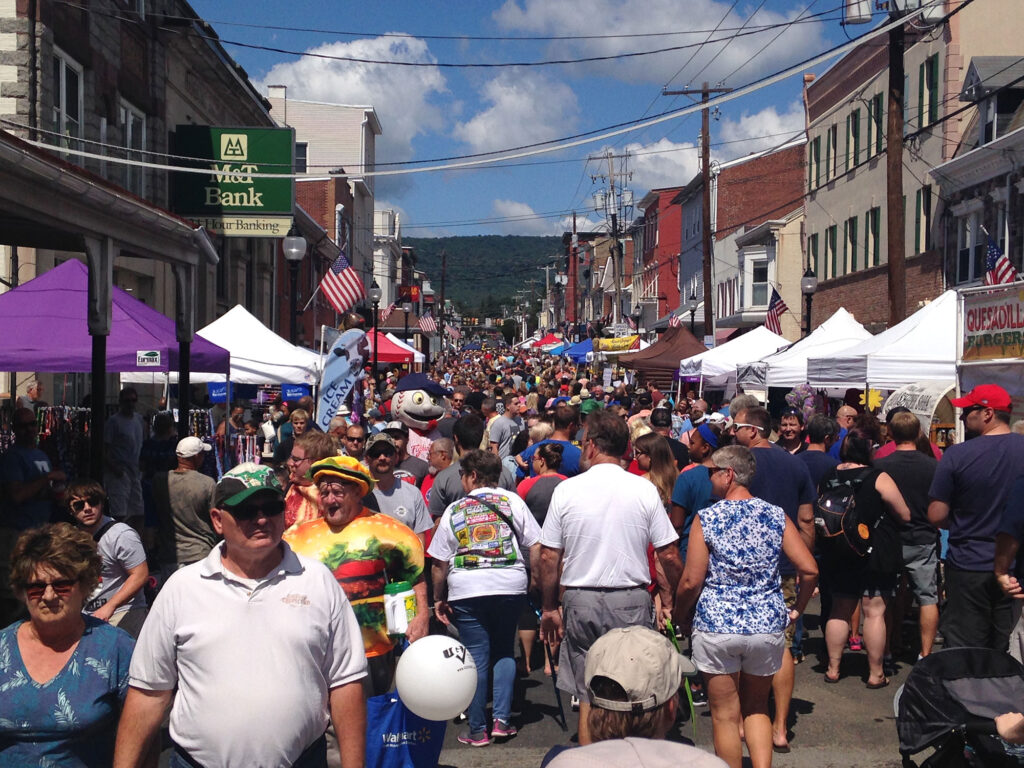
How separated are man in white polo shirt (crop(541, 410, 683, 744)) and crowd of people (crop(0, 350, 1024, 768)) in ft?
0.04

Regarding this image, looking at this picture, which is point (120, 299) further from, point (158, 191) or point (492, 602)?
point (158, 191)

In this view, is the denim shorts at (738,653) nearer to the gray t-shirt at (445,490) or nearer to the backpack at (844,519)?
the backpack at (844,519)

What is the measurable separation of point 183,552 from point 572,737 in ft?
10.7

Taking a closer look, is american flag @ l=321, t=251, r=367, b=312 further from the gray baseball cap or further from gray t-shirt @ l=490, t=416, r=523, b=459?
the gray baseball cap

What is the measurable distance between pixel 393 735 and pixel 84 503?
2231mm

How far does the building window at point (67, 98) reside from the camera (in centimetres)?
1670

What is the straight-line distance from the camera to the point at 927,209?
27.1 m

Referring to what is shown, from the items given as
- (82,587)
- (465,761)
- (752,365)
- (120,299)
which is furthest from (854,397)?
(82,587)

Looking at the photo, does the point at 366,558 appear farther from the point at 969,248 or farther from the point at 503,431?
the point at 969,248

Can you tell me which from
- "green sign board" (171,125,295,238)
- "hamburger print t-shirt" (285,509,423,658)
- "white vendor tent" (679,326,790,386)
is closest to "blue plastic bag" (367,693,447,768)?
"hamburger print t-shirt" (285,509,423,658)

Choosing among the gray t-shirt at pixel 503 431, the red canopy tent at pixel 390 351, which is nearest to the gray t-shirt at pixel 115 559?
the gray t-shirt at pixel 503 431

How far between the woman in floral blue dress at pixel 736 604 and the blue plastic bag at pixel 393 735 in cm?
152

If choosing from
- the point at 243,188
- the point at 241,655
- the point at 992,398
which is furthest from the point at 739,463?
the point at 243,188

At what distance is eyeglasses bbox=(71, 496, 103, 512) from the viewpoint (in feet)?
18.5
